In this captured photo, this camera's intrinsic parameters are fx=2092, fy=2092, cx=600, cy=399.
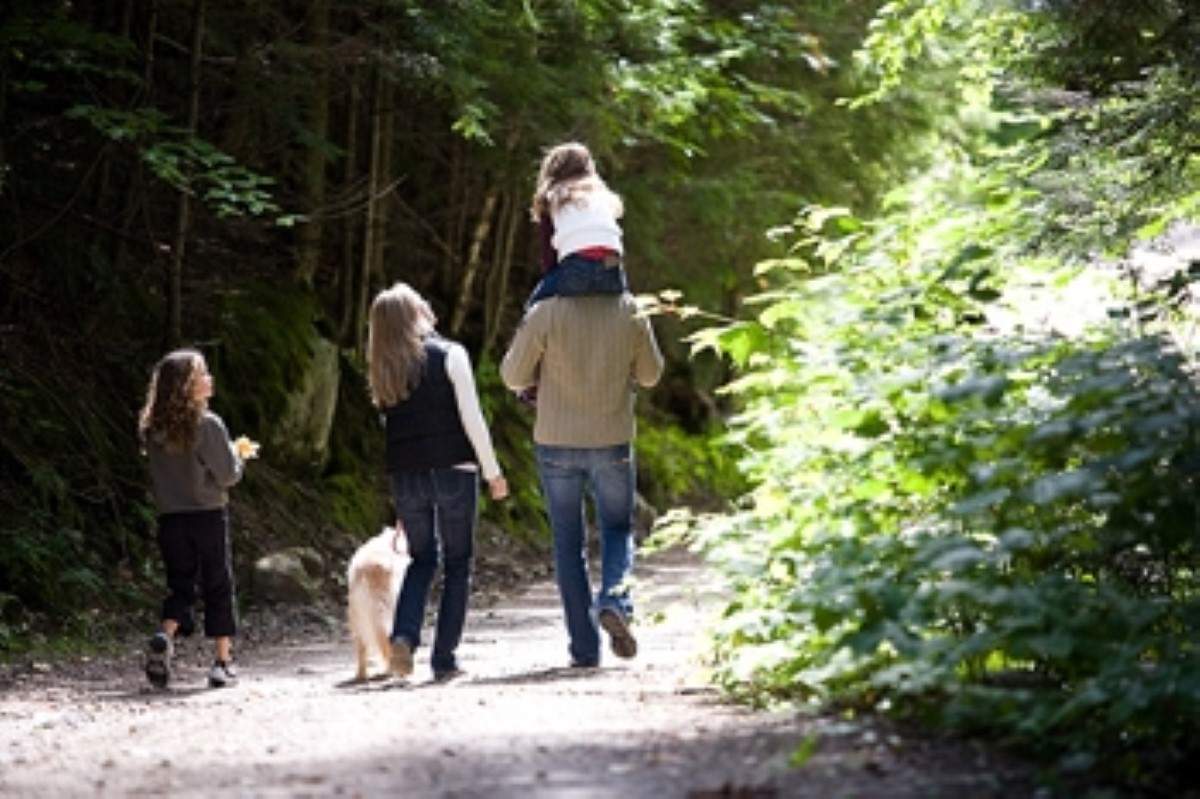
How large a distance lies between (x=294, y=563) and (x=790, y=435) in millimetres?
7570

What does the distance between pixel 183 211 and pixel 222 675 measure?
547cm

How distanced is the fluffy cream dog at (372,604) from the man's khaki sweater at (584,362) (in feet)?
4.01

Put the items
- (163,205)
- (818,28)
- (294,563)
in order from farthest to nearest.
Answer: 1. (818,28)
2. (163,205)
3. (294,563)

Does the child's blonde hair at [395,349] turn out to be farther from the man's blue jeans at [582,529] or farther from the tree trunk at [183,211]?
the tree trunk at [183,211]

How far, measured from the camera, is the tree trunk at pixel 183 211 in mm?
16172

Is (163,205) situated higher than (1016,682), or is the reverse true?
(163,205)

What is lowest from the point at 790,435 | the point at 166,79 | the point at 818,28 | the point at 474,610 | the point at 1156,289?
the point at 474,610

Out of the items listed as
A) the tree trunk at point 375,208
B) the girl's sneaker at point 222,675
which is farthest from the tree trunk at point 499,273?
the girl's sneaker at point 222,675

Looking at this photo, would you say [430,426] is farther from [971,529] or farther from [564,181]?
[971,529]

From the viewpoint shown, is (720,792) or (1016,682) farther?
(1016,682)

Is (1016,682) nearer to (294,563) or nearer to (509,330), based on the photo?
(294,563)

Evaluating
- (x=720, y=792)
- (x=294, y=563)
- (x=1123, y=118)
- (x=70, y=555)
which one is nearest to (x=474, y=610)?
(x=294, y=563)

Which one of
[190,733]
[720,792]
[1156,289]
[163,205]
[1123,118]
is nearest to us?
[720,792]

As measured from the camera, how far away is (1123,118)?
11820 millimetres
